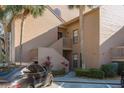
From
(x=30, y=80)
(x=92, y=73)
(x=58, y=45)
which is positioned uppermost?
(x=58, y=45)

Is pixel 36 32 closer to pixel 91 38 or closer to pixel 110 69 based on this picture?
pixel 91 38

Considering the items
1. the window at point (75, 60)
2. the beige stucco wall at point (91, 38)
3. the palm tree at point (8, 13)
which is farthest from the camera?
the window at point (75, 60)

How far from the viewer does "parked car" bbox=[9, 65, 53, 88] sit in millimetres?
10612

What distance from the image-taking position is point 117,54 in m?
25.9

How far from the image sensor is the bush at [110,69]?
2368 cm

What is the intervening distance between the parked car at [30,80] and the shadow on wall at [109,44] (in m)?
11.3

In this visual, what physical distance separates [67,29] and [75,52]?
368cm

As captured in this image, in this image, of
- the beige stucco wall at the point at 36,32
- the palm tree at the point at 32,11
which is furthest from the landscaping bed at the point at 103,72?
the beige stucco wall at the point at 36,32

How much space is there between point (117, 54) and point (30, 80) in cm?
1533

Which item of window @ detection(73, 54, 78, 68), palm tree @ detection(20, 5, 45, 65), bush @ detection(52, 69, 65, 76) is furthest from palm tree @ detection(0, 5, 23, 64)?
window @ detection(73, 54, 78, 68)

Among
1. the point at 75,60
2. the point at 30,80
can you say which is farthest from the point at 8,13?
the point at 30,80

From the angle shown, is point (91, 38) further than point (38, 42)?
No

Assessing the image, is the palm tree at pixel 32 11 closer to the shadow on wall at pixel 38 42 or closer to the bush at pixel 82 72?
the shadow on wall at pixel 38 42
